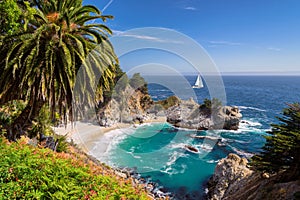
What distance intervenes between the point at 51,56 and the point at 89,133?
1071 inches

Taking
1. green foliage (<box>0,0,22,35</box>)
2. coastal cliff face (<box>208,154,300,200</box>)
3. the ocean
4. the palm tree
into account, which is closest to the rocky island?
the ocean

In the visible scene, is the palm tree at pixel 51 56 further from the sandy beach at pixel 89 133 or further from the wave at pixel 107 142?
the sandy beach at pixel 89 133

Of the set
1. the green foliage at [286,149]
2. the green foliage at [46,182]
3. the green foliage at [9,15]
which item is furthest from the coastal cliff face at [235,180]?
the green foliage at [9,15]

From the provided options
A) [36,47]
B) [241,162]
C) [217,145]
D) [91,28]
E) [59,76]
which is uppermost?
[91,28]

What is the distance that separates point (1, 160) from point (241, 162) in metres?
18.0

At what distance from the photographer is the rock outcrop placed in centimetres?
3953

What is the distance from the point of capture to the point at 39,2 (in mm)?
7609

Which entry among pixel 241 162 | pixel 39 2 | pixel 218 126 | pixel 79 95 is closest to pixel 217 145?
pixel 218 126

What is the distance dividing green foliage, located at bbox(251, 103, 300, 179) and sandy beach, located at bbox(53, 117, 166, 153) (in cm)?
2126

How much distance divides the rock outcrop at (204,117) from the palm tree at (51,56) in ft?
114

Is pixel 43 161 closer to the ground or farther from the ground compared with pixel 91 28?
closer to the ground

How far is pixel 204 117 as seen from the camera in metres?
41.9

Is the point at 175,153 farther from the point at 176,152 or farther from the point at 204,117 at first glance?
the point at 204,117

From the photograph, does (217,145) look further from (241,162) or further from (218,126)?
(241,162)
